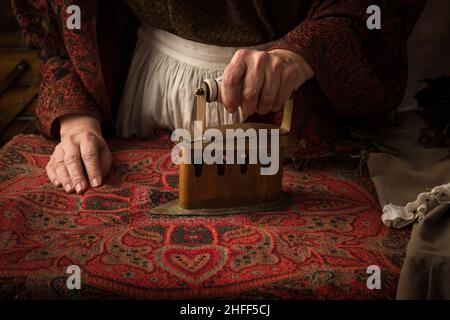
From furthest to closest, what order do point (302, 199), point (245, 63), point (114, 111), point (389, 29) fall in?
point (114, 111)
point (389, 29)
point (302, 199)
point (245, 63)

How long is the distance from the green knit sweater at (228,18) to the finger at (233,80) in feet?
1.14

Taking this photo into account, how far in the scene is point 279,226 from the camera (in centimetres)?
116

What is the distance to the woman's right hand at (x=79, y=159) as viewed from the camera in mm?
1307

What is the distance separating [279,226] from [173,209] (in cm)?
21

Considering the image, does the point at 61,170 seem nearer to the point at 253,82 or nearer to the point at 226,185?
the point at 226,185

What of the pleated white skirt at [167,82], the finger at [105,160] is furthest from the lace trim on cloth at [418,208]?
the finger at [105,160]

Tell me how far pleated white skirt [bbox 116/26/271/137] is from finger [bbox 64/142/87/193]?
274mm

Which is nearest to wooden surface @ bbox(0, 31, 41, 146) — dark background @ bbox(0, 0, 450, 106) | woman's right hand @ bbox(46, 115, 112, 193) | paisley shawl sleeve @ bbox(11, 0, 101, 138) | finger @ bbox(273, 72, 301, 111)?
paisley shawl sleeve @ bbox(11, 0, 101, 138)

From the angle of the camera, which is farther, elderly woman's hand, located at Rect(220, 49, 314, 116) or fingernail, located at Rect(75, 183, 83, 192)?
fingernail, located at Rect(75, 183, 83, 192)

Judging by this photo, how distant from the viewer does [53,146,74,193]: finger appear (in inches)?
A: 50.8

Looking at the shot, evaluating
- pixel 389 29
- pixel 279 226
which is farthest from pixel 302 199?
pixel 389 29

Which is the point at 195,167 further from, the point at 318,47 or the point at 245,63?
the point at 318,47

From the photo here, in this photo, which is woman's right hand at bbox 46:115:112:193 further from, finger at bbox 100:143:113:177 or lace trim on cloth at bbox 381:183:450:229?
lace trim on cloth at bbox 381:183:450:229

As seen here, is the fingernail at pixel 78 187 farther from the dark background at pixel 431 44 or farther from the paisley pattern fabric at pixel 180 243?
the dark background at pixel 431 44
